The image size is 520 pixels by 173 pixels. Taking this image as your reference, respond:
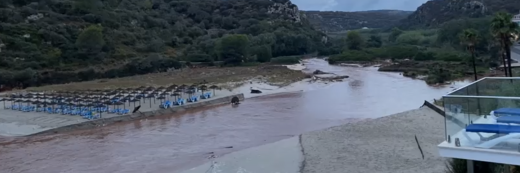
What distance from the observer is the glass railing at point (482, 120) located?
7660 millimetres

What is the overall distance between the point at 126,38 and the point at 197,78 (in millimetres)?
24700

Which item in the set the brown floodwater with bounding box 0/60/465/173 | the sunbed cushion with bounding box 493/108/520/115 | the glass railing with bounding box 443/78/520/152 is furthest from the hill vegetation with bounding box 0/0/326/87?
the sunbed cushion with bounding box 493/108/520/115

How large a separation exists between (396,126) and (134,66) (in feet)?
168

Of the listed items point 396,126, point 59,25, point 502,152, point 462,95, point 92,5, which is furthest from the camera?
point 92,5

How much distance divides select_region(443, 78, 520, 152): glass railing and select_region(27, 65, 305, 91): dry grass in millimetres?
45268

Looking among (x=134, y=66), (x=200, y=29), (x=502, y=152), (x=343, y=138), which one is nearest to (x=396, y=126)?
(x=343, y=138)

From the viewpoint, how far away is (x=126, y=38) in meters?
81.9

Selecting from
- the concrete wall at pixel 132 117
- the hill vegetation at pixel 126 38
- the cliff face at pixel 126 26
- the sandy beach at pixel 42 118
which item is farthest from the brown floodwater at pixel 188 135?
the cliff face at pixel 126 26

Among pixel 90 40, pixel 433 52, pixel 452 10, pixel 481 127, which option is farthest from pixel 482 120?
pixel 452 10

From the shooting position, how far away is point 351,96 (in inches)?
1710

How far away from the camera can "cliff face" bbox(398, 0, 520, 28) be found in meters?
118

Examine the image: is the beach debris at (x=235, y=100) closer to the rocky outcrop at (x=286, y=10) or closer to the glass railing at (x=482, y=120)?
the glass railing at (x=482, y=120)

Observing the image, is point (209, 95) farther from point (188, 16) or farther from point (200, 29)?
point (188, 16)

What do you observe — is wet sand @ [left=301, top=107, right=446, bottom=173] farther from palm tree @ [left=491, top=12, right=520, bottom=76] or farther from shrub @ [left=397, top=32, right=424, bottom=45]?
shrub @ [left=397, top=32, right=424, bottom=45]
